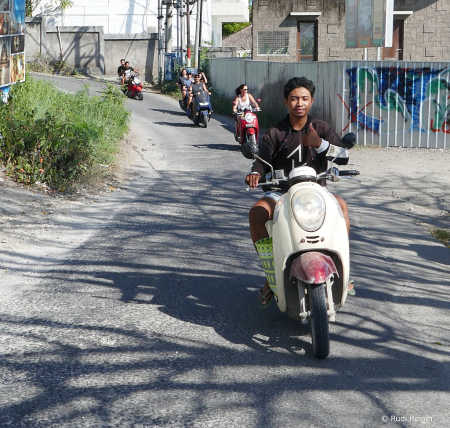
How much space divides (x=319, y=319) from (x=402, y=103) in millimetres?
12801

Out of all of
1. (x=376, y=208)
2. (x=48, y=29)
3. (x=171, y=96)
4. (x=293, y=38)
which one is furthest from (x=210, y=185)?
(x=48, y=29)

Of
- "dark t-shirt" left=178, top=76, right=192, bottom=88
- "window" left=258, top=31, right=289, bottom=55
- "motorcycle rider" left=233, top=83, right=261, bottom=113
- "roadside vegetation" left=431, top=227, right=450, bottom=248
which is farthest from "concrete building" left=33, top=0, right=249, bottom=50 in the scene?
"roadside vegetation" left=431, top=227, right=450, bottom=248

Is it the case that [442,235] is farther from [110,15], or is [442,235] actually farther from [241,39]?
[241,39]

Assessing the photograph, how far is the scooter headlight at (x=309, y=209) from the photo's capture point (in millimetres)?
4418

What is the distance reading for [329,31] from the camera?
26891mm

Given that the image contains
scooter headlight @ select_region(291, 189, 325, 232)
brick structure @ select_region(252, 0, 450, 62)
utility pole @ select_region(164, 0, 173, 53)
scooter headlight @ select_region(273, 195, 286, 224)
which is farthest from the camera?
utility pole @ select_region(164, 0, 173, 53)

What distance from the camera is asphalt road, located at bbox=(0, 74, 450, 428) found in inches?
144

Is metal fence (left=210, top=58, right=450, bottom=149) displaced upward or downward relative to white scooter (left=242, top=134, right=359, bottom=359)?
upward

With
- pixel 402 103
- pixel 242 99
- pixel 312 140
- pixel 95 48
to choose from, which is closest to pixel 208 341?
pixel 312 140

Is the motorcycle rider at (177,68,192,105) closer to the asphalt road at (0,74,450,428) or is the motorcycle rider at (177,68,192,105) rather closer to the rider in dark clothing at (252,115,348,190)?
the asphalt road at (0,74,450,428)

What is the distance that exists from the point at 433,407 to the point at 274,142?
2.30m

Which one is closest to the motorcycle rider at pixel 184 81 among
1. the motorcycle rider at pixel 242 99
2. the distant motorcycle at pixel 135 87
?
the distant motorcycle at pixel 135 87

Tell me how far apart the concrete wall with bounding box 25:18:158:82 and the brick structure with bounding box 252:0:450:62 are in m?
14.8

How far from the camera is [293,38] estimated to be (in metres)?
27.0
